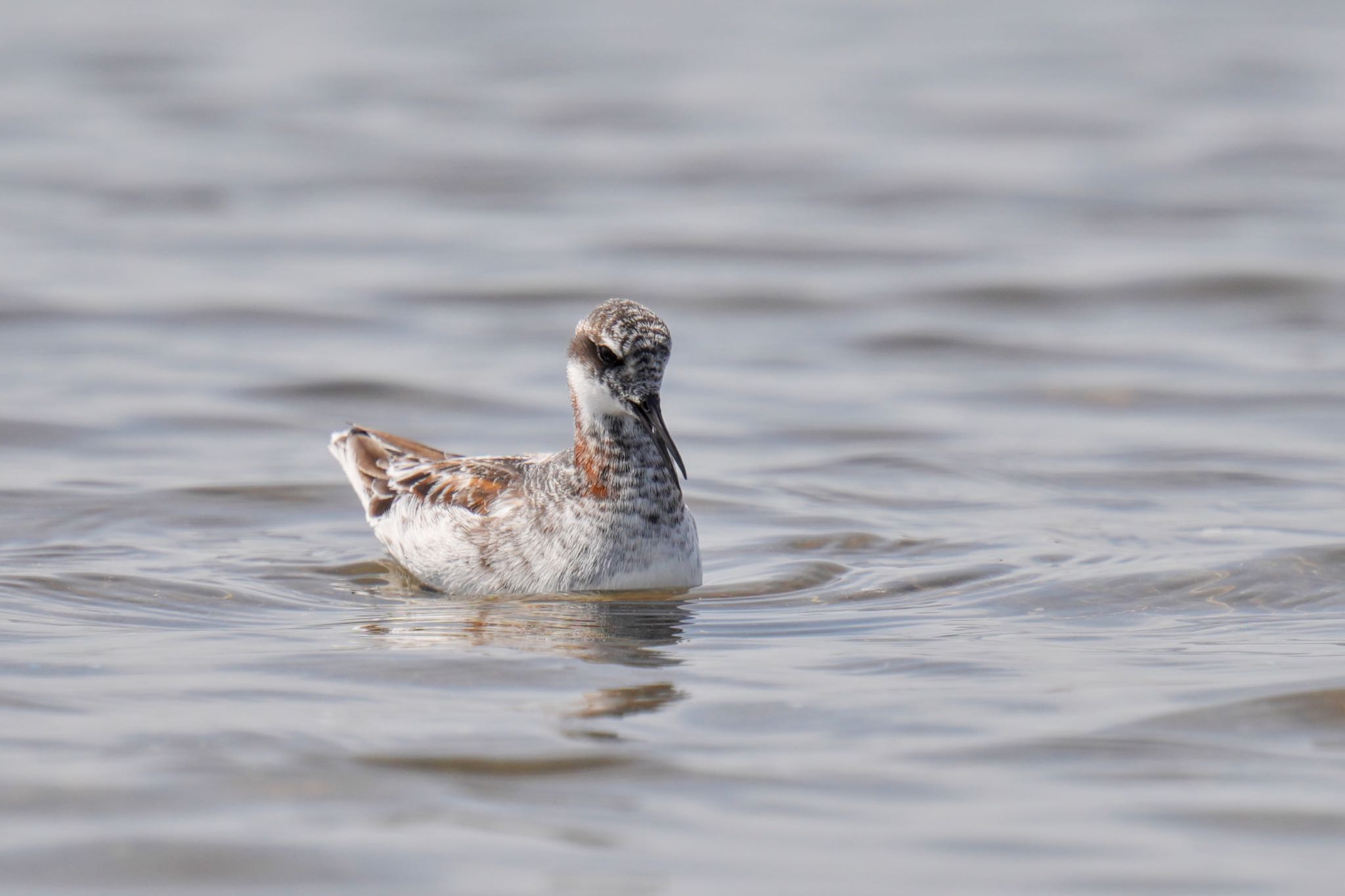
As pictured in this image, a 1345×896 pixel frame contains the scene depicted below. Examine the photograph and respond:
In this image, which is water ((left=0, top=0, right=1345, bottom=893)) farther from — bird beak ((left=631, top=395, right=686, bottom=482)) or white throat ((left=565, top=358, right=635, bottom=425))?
white throat ((left=565, top=358, right=635, bottom=425))

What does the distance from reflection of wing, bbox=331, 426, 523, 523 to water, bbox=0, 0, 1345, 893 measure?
359mm

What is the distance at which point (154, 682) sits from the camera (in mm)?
7285

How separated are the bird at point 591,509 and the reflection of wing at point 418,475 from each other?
2cm

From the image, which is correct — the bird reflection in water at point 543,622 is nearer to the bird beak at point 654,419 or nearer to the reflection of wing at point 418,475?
the reflection of wing at point 418,475

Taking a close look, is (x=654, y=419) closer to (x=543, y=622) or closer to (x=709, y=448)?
(x=543, y=622)

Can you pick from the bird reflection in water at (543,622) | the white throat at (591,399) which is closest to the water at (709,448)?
the bird reflection in water at (543,622)

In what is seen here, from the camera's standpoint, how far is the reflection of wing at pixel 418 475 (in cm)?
1000

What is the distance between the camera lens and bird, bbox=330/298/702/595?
923cm

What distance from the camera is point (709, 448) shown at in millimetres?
12570

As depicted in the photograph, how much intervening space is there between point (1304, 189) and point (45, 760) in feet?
56.1

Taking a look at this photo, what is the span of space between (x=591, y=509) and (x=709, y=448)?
321cm

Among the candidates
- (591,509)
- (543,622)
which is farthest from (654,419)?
(543,622)

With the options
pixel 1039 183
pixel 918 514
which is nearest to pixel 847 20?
pixel 1039 183

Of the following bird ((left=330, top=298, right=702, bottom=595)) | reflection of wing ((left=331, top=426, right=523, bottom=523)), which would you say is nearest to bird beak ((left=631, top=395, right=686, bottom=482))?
bird ((left=330, top=298, right=702, bottom=595))
